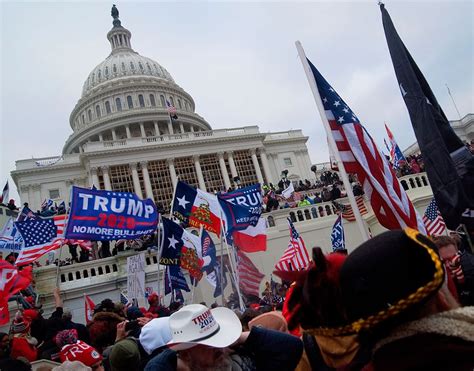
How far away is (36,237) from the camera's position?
10453 millimetres

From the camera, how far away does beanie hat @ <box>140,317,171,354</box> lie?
2936 millimetres

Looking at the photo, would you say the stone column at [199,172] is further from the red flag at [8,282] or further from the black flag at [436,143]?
the black flag at [436,143]

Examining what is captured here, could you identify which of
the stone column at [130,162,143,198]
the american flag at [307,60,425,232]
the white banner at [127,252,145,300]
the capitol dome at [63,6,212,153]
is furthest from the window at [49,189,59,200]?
the american flag at [307,60,425,232]

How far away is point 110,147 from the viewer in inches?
1642

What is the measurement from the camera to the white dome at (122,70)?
66500 mm

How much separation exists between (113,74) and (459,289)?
69.9 metres

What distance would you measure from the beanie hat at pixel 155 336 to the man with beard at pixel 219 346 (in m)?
0.52

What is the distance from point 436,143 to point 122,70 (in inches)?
2719

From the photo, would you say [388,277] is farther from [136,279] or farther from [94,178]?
[94,178]

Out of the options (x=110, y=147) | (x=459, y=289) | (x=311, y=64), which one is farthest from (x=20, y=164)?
(x=459, y=289)

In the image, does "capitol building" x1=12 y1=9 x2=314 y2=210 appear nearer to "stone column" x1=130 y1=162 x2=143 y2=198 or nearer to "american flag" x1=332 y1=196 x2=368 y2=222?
"stone column" x1=130 y1=162 x2=143 y2=198

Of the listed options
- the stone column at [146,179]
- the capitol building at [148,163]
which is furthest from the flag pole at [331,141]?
the stone column at [146,179]

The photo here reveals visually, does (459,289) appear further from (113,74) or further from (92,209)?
(113,74)

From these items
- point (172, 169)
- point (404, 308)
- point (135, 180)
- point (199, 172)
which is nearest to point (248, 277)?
point (404, 308)
